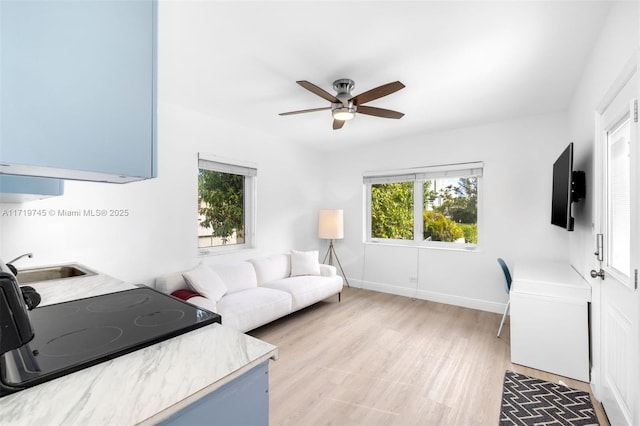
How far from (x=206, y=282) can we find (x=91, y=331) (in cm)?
209

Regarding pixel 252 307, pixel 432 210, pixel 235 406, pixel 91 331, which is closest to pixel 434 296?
pixel 432 210

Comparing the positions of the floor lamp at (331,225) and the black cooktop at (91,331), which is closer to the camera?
the black cooktop at (91,331)

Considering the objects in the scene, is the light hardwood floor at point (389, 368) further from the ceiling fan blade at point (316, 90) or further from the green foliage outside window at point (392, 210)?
the ceiling fan blade at point (316, 90)

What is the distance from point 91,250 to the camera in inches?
109

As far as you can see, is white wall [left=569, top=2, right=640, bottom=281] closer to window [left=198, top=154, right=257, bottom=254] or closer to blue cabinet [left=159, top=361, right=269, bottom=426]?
blue cabinet [left=159, top=361, right=269, bottom=426]

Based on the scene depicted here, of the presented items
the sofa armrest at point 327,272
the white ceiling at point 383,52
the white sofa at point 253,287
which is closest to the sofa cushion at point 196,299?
the white sofa at point 253,287

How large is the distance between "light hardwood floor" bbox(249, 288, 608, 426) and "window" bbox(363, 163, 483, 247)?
111 centimetres

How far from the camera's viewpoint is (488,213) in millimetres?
3977

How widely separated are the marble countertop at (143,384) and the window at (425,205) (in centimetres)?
393

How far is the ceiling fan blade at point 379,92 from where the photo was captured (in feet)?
A: 7.42

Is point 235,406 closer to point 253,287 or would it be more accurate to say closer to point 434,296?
point 253,287

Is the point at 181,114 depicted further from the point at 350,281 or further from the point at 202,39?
the point at 350,281

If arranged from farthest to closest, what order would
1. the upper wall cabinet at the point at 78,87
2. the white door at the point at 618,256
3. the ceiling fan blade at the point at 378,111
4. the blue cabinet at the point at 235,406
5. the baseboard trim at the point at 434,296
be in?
the baseboard trim at the point at 434,296, the ceiling fan blade at the point at 378,111, the white door at the point at 618,256, the blue cabinet at the point at 235,406, the upper wall cabinet at the point at 78,87

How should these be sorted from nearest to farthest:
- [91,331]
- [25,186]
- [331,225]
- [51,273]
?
[91,331] → [25,186] → [51,273] → [331,225]
